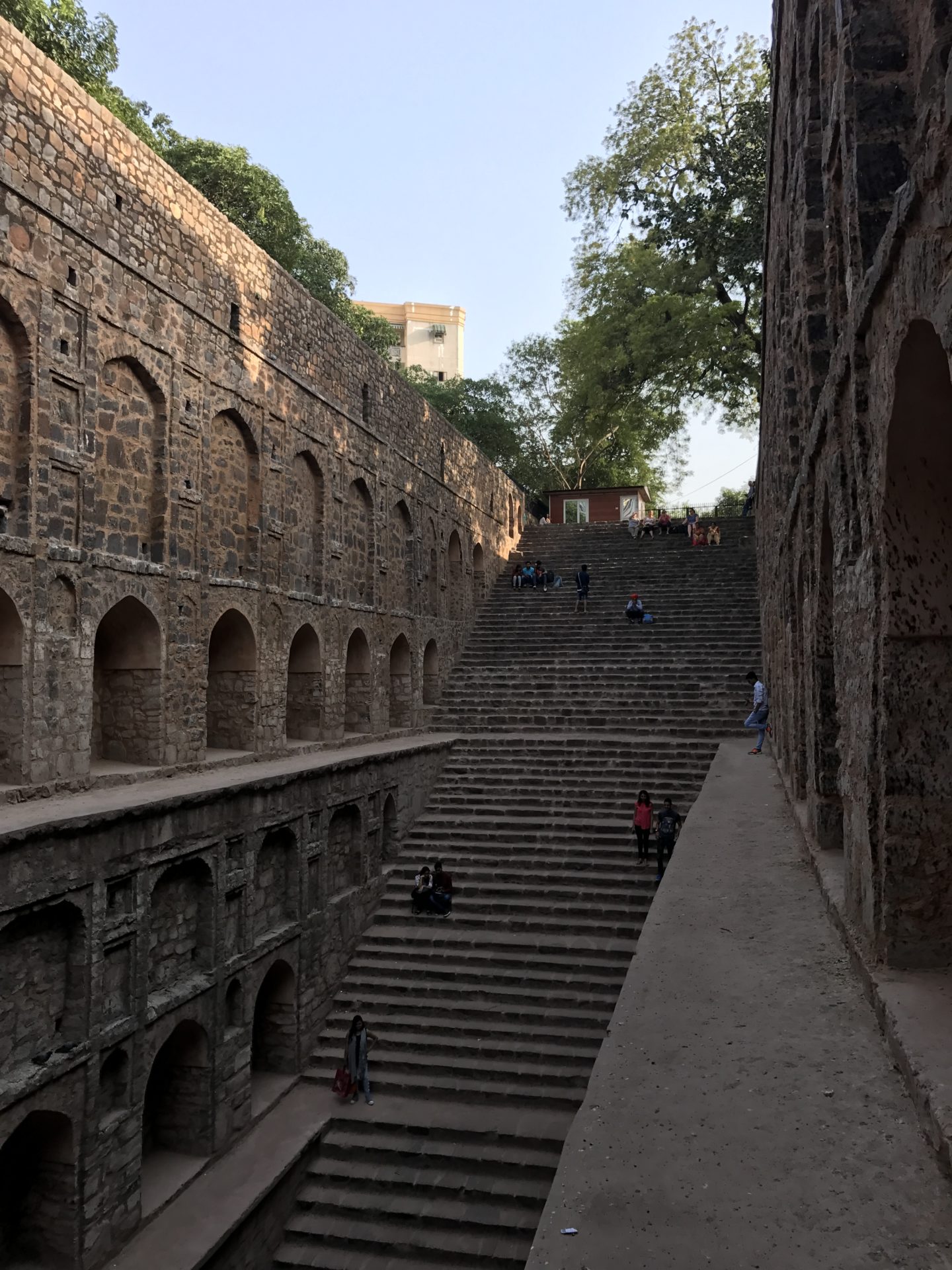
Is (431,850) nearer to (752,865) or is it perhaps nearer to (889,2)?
(752,865)

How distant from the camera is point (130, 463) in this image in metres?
10.4

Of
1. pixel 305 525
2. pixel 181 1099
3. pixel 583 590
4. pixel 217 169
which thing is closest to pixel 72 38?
pixel 217 169

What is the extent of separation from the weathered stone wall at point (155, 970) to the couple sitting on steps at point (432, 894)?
2.49 feet

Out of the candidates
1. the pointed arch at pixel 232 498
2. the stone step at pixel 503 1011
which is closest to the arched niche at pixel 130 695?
the pointed arch at pixel 232 498

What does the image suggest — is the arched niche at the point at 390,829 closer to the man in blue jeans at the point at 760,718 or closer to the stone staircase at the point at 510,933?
the stone staircase at the point at 510,933

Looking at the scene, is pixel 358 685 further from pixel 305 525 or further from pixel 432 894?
pixel 432 894

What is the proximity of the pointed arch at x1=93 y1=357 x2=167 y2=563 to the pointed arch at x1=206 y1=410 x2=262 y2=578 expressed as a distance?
98 cm

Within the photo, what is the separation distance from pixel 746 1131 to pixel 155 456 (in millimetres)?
9616

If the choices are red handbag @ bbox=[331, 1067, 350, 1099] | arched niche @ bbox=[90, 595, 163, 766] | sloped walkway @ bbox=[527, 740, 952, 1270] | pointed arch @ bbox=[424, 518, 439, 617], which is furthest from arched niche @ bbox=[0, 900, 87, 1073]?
pointed arch @ bbox=[424, 518, 439, 617]

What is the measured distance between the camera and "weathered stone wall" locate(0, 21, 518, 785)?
864cm

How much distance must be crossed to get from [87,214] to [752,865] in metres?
8.78

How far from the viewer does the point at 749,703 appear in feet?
57.8

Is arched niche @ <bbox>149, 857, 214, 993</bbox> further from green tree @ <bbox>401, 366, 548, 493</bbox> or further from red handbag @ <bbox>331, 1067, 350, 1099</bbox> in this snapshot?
green tree @ <bbox>401, 366, 548, 493</bbox>

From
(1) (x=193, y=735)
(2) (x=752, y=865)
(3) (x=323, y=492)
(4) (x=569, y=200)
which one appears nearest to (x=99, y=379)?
(1) (x=193, y=735)
